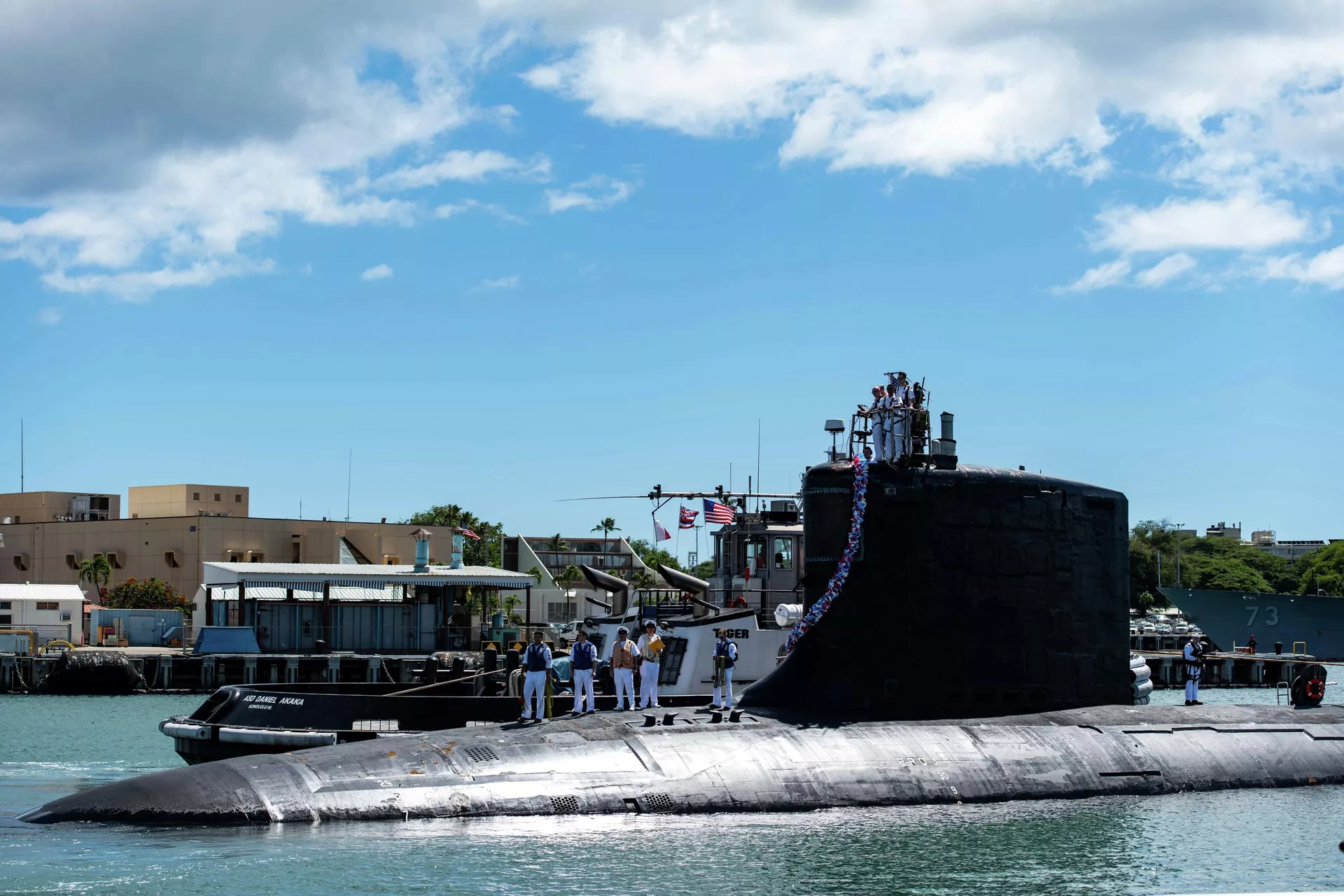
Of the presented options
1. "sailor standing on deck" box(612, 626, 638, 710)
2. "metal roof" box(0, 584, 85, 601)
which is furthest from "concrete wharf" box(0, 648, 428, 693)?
"sailor standing on deck" box(612, 626, 638, 710)

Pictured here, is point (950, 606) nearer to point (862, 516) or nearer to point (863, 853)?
point (862, 516)

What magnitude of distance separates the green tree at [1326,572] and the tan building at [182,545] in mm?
72655

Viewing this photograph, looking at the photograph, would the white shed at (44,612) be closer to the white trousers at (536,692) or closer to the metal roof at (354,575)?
the metal roof at (354,575)

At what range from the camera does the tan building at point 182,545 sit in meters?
65.9

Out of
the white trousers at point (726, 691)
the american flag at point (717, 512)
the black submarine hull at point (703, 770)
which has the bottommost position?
the black submarine hull at point (703, 770)

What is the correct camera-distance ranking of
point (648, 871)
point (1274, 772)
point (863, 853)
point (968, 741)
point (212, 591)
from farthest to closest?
point (212, 591) < point (1274, 772) < point (968, 741) < point (863, 853) < point (648, 871)

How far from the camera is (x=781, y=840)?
15.6 meters

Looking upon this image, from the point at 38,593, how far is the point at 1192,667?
4576cm

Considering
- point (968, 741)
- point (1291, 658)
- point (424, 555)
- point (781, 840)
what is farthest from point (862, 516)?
point (1291, 658)

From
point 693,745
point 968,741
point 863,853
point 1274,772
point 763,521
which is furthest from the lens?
point 763,521

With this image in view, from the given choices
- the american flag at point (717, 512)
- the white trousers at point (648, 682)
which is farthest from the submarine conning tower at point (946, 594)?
the american flag at point (717, 512)

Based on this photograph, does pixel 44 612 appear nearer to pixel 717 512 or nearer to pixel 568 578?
pixel 717 512

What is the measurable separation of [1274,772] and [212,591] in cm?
4371

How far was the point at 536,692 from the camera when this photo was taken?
19.5m
